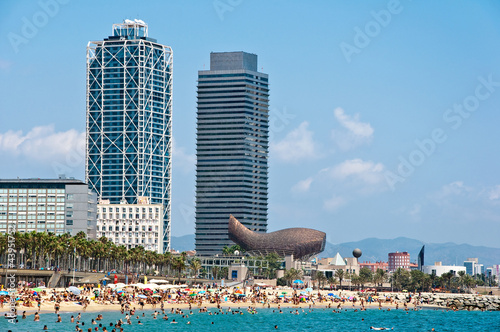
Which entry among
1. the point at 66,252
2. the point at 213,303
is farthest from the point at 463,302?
the point at 66,252

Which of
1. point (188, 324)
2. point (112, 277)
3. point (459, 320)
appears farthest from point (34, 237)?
point (459, 320)

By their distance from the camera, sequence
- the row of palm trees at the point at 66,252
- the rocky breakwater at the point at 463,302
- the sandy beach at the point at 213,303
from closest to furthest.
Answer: the sandy beach at the point at 213,303, the row of palm trees at the point at 66,252, the rocky breakwater at the point at 463,302

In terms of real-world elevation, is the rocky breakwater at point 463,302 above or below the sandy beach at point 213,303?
below

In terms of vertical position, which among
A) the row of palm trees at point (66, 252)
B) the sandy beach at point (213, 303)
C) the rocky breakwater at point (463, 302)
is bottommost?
the rocky breakwater at point (463, 302)

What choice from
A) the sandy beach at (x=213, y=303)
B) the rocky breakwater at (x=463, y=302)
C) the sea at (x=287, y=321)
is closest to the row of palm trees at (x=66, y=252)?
the sandy beach at (x=213, y=303)

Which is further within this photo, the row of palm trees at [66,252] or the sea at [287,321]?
the row of palm trees at [66,252]

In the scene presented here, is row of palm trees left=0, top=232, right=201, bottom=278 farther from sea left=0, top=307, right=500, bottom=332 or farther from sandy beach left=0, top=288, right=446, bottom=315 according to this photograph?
sea left=0, top=307, right=500, bottom=332

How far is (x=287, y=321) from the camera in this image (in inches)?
4633

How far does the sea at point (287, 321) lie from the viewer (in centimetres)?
9588

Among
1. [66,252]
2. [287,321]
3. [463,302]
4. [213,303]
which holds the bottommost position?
[463,302]

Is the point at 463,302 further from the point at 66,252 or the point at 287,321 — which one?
the point at 66,252

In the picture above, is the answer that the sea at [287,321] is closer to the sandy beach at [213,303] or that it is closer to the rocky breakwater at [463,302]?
the sandy beach at [213,303]

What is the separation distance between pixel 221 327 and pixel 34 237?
1876 inches

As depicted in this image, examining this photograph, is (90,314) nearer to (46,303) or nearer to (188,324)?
(46,303)
